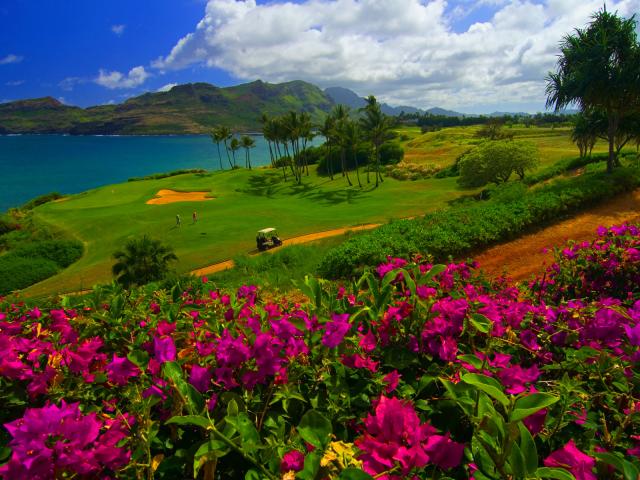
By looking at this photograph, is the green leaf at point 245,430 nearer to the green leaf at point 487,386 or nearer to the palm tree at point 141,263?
the green leaf at point 487,386

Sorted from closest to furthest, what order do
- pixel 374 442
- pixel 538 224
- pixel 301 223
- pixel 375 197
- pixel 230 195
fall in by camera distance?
pixel 374 442
pixel 538 224
pixel 301 223
pixel 375 197
pixel 230 195

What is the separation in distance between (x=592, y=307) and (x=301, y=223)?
92.8 ft

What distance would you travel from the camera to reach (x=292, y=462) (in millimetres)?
1225

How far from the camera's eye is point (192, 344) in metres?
2.22

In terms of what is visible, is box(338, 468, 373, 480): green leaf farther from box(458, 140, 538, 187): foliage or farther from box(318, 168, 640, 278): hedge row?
box(458, 140, 538, 187): foliage

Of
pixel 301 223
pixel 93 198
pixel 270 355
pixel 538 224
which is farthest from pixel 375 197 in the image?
pixel 270 355

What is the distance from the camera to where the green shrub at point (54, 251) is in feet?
93.5

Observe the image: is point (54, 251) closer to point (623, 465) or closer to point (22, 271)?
point (22, 271)

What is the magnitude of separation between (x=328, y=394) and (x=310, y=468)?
0.50 metres

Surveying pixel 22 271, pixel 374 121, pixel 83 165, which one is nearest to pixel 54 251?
pixel 22 271

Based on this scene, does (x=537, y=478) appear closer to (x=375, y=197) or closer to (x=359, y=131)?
(x=375, y=197)

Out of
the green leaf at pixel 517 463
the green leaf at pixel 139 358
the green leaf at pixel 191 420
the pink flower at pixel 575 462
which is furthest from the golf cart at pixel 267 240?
the green leaf at pixel 517 463

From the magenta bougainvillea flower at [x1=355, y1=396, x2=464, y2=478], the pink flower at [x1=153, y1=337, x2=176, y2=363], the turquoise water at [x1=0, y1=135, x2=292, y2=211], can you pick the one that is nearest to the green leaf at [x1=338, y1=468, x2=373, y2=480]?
the magenta bougainvillea flower at [x1=355, y1=396, x2=464, y2=478]

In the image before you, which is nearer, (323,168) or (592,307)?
(592,307)
